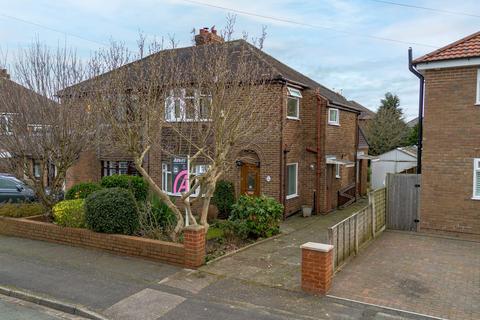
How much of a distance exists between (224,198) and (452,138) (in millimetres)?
7443

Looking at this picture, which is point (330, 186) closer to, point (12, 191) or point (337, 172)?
point (337, 172)

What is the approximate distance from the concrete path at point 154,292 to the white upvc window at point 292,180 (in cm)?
806

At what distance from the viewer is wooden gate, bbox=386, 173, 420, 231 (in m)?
11.7

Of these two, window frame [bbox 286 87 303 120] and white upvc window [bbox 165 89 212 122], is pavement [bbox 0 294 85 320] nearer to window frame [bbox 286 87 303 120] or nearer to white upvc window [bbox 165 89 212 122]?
white upvc window [bbox 165 89 212 122]

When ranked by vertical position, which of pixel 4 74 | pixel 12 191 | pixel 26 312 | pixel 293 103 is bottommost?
pixel 26 312

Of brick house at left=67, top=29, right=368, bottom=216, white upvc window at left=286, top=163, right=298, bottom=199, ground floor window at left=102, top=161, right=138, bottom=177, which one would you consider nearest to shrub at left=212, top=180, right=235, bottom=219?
brick house at left=67, top=29, right=368, bottom=216

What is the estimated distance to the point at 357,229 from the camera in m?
8.98

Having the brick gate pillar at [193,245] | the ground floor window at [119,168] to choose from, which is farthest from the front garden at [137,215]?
the ground floor window at [119,168]

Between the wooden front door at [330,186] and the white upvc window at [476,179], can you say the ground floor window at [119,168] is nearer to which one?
the wooden front door at [330,186]

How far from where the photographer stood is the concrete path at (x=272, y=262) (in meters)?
7.41

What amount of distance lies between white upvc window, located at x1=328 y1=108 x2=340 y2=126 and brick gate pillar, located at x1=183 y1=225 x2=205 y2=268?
10.3 m

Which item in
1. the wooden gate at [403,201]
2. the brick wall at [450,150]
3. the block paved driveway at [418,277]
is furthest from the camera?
the wooden gate at [403,201]

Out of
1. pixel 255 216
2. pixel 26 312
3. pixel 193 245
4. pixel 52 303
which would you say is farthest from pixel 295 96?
pixel 26 312

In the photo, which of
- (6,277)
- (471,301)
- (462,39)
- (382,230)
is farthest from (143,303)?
(462,39)
